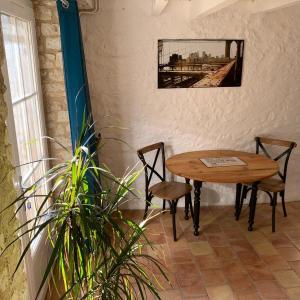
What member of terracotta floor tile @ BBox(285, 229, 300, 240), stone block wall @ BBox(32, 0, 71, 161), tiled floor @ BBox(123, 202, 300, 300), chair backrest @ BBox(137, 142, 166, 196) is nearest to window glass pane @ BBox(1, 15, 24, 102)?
stone block wall @ BBox(32, 0, 71, 161)

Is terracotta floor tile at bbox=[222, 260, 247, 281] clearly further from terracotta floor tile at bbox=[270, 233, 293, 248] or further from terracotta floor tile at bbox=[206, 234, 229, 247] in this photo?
terracotta floor tile at bbox=[270, 233, 293, 248]

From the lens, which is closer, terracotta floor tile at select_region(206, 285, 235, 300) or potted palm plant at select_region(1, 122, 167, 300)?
potted palm plant at select_region(1, 122, 167, 300)

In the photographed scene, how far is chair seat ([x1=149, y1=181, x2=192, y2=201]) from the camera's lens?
11.0 feet

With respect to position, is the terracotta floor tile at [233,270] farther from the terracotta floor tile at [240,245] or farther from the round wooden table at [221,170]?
the round wooden table at [221,170]

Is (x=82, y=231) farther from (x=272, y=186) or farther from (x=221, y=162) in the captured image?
(x=272, y=186)

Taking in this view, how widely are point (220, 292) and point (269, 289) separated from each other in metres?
0.40

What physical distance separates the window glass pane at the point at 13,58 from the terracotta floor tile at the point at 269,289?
2.35 meters

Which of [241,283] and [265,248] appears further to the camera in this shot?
[265,248]

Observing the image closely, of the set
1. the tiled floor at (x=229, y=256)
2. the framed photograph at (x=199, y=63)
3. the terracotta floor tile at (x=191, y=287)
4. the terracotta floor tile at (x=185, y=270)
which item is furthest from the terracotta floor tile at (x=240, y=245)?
the framed photograph at (x=199, y=63)

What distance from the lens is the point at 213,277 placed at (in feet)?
9.32

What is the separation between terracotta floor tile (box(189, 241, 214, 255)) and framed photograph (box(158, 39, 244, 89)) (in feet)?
5.52

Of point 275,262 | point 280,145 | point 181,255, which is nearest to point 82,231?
point 181,255

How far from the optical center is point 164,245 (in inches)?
131

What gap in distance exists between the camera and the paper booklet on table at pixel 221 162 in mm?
3361
